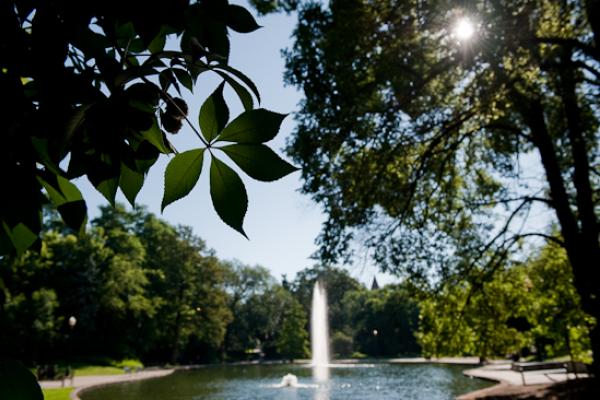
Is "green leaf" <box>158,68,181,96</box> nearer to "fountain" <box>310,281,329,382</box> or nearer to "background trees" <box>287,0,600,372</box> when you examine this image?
"background trees" <box>287,0,600,372</box>

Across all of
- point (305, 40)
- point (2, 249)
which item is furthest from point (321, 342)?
point (2, 249)

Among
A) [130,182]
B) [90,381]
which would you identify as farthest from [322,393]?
[130,182]

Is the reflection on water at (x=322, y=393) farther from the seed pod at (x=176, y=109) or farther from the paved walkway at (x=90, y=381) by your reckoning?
the seed pod at (x=176, y=109)

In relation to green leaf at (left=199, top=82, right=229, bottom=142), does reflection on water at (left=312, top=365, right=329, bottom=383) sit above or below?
below

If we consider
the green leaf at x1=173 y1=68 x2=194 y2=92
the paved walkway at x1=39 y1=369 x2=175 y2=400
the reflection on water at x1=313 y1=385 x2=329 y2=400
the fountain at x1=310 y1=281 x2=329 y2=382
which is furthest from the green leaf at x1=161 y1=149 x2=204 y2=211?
the fountain at x1=310 y1=281 x2=329 y2=382

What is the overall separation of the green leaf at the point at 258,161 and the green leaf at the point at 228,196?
2cm

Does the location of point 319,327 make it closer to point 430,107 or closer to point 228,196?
point 430,107

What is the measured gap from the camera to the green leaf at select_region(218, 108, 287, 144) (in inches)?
23.2

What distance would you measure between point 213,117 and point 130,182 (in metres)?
0.25

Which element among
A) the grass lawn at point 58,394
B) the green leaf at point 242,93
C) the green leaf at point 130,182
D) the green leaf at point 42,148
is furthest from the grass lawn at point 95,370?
the green leaf at point 242,93

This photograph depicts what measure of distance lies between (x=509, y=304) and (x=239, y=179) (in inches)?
516

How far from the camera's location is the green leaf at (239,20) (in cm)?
75

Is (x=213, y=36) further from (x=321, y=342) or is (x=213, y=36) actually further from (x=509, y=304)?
(x=321, y=342)

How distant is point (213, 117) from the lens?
592mm
